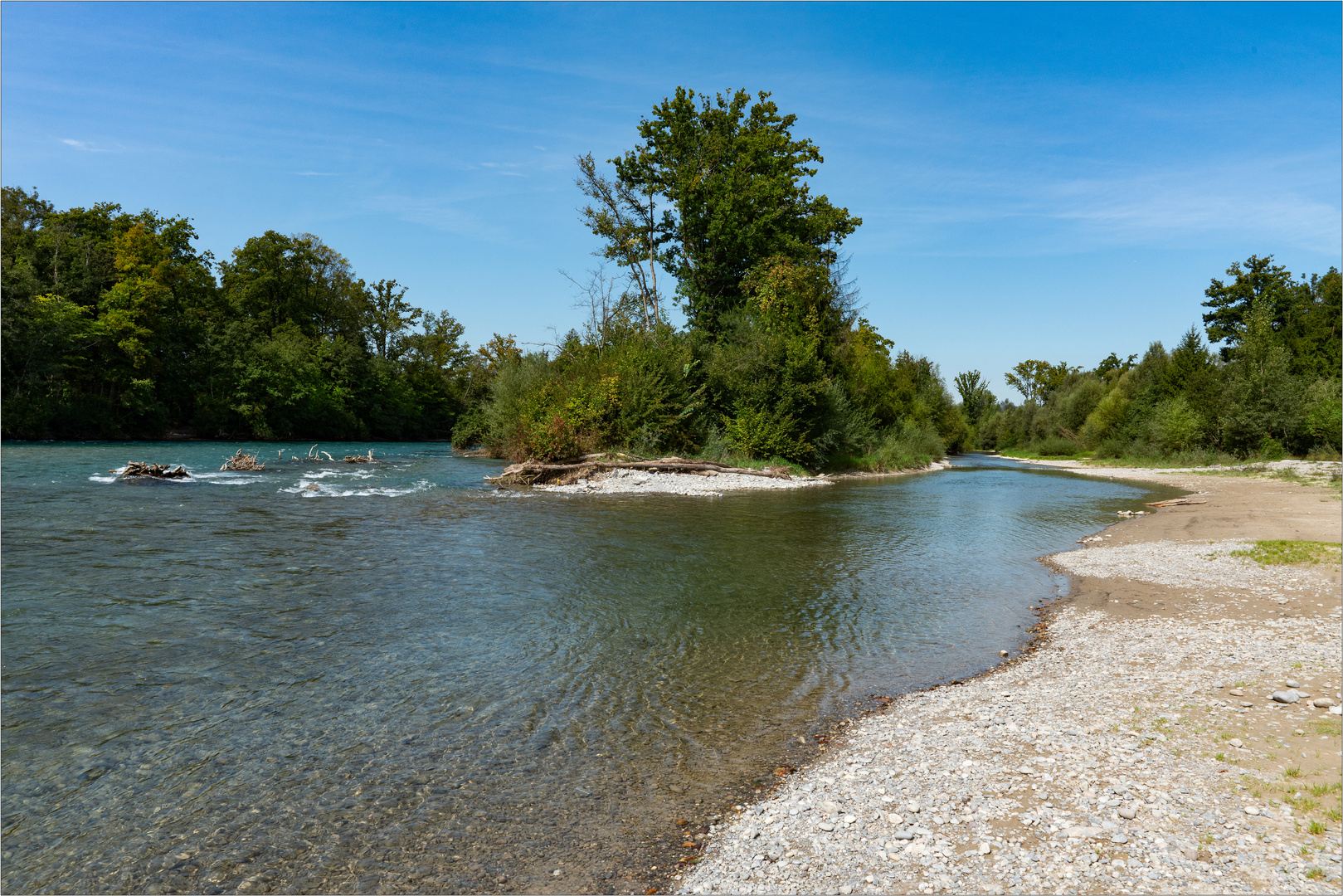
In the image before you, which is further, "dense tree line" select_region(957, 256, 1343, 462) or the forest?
"dense tree line" select_region(957, 256, 1343, 462)

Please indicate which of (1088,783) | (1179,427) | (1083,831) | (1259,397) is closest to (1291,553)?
(1088,783)

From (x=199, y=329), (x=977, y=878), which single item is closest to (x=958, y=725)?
(x=977, y=878)

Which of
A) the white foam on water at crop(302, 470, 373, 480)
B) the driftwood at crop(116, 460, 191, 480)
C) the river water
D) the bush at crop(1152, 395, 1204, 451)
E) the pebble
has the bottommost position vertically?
the river water

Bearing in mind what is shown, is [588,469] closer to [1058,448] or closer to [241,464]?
[241,464]

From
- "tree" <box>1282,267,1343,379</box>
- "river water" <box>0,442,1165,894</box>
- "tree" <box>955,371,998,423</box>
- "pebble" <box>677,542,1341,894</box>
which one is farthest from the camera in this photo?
"tree" <box>955,371,998,423</box>

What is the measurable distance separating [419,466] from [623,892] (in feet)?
115

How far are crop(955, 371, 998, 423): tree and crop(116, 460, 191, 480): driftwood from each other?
96018mm

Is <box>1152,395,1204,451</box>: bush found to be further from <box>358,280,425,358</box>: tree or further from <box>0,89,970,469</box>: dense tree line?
<box>358,280,425,358</box>: tree

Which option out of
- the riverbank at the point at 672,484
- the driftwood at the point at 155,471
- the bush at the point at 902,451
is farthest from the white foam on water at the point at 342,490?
the bush at the point at 902,451

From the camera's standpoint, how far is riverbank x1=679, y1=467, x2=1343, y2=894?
12.0 ft

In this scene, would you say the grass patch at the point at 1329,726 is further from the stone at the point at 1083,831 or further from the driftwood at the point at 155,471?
the driftwood at the point at 155,471

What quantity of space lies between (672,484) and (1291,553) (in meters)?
18.9

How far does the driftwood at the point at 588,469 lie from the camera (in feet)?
89.8

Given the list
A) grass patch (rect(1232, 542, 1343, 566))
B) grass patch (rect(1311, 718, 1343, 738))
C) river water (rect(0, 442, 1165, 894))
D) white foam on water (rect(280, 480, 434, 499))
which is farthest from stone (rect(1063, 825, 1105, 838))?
white foam on water (rect(280, 480, 434, 499))
